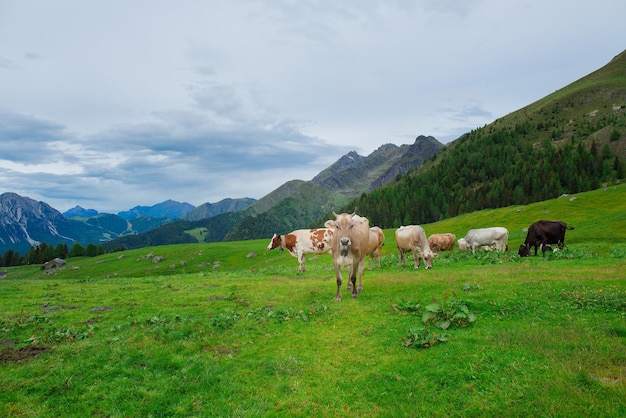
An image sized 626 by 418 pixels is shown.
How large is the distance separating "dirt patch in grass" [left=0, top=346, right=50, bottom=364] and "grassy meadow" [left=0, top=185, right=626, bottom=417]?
2.7 inches

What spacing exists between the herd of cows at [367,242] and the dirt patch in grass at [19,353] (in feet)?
37.4

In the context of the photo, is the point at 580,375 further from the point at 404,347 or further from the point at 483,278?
the point at 483,278

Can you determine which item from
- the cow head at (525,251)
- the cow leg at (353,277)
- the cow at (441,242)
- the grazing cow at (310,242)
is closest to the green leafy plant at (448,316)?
the cow leg at (353,277)

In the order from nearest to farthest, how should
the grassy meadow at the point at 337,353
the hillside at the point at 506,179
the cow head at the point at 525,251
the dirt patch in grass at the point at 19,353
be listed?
the grassy meadow at the point at 337,353, the dirt patch in grass at the point at 19,353, the cow head at the point at 525,251, the hillside at the point at 506,179

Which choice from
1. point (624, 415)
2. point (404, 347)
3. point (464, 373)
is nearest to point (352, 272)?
point (404, 347)

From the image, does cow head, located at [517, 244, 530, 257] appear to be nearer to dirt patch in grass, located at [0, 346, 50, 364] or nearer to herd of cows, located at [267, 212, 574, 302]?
herd of cows, located at [267, 212, 574, 302]

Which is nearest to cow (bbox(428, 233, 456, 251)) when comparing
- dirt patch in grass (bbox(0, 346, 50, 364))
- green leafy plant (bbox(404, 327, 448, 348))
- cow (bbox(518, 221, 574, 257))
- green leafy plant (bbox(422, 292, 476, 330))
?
cow (bbox(518, 221, 574, 257))

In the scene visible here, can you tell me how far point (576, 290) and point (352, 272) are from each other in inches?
370

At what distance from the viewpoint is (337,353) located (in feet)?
32.1

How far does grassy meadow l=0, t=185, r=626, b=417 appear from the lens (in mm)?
7109

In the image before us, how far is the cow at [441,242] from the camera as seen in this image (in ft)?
132

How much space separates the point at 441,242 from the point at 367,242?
2609 centimetres

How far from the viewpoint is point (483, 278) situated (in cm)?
1795

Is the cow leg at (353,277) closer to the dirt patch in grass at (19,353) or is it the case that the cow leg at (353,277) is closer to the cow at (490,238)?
the dirt patch in grass at (19,353)
